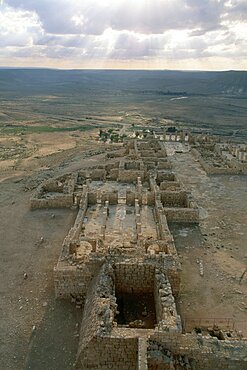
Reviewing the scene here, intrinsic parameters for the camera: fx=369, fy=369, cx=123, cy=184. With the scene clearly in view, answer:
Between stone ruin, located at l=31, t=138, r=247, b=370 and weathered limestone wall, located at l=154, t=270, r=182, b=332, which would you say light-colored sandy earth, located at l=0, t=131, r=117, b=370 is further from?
weathered limestone wall, located at l=154, t=270, r=182, b=332

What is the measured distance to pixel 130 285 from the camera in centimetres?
1284

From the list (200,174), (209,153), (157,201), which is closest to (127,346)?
(157,201)

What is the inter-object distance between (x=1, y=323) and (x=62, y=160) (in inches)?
1066

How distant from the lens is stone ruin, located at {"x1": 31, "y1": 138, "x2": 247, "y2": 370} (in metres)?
9.43

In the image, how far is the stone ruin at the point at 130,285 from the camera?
30.9 ft

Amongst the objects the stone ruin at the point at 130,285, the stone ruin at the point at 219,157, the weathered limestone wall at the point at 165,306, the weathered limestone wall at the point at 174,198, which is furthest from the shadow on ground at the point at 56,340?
the stone ruin at the point at 219,157

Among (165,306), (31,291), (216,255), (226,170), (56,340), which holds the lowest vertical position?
(226,170)

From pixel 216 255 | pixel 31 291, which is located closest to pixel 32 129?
pixel 216 255

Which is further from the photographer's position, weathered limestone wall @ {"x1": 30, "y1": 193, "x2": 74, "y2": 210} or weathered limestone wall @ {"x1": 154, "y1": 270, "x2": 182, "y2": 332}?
weathered limestone wall @ {"x1": 30, "y1": 193, "x2": 74, "y2": 210}

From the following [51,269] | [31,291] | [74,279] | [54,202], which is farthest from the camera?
[54,202]

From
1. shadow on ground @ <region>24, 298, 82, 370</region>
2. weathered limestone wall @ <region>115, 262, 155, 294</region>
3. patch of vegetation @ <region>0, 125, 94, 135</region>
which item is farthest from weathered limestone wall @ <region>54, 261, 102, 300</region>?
patch of vegetation @ <region>0, 125, 94, 135</region>

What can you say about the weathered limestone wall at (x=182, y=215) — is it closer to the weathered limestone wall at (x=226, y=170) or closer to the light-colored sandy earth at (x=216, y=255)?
the light-colored sandy earth at (x=216, y=255)

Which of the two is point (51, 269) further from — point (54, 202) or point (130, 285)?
point (54, 202)

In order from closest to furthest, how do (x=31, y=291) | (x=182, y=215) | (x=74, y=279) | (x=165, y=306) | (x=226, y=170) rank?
(x=165, y=306)
(x=74, y=279)
(x=31, y=291)
(x=182, y=215)
(x=226, y=170)
